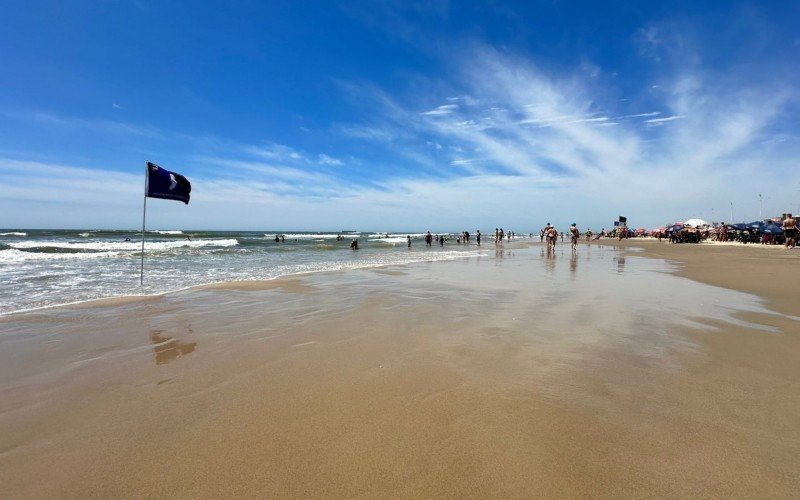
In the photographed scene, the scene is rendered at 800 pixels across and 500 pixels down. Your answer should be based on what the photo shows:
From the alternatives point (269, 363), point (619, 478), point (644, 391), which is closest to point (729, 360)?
point (644, 391)

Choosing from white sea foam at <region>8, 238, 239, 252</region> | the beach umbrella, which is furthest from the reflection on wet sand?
the beach umbrella

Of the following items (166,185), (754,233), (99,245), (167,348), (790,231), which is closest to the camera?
(167,348)

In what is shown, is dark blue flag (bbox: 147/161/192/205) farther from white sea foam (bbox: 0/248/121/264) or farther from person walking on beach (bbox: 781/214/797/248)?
person walking on beach (bbox: 781/214/797/248)

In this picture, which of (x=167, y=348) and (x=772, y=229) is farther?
(x=772, y=229)

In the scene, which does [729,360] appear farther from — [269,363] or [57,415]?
[57,415]

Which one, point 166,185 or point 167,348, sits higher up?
point 166,185

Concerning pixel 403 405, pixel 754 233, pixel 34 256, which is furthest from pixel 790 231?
pixel 34 256

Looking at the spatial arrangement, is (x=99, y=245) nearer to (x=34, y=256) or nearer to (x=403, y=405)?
(x=34, y=256)

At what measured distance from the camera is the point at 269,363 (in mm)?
4742

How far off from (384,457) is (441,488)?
1.65 feet

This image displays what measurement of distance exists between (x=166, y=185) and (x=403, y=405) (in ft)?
38.9

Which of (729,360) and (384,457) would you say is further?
(729,360)

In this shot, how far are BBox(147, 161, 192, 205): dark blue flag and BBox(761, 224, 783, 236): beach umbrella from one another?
50.0 m

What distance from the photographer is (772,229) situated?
36.2 meters
